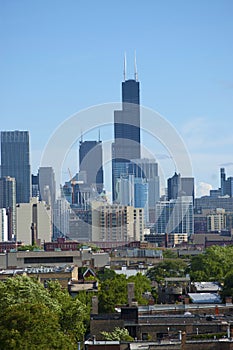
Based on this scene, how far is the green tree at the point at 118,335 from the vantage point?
3847cm

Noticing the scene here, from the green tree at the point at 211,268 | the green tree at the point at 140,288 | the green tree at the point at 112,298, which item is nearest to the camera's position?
the green tree at the point at 112,298

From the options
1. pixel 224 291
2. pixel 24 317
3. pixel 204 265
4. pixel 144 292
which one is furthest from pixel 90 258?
pixel 24 317

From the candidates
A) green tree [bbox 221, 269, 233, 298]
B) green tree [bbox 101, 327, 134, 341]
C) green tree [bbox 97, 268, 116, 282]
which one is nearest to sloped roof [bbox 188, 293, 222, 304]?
green tree [bbox 221, 269, 233, 298]

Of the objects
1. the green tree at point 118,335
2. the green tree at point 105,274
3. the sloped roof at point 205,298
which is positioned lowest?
the green tree at point 118,335

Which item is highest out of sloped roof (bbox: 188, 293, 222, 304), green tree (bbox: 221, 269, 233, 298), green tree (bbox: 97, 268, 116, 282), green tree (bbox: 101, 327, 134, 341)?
green tree (bbox: 97, 268, 116, 282)

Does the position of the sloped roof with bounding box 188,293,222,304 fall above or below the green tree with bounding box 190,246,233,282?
below

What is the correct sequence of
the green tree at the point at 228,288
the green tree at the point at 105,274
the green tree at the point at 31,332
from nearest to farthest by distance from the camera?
the green tree at the point at 31,332
the green tree at the point at 228,288
the green tree at the point at 105,274

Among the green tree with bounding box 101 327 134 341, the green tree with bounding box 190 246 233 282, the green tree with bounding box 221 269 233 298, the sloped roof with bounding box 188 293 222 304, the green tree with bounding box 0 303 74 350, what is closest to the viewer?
the green tree with bounding box 0 303 74 350

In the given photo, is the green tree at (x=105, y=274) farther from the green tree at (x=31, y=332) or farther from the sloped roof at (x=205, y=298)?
the green tree at (x=31, y=332)

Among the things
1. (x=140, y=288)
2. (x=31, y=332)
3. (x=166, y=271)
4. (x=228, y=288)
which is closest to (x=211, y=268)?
(x=166, y=271)

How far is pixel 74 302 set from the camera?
168 feet

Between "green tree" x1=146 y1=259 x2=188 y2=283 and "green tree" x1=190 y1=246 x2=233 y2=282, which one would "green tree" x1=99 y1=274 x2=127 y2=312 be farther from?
"green tree" x1=146 y1=259 x2=188 y2=283

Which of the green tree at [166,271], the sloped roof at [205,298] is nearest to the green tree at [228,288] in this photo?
the sloped roof at [205,298]

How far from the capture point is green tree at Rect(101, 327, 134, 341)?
126 ft
